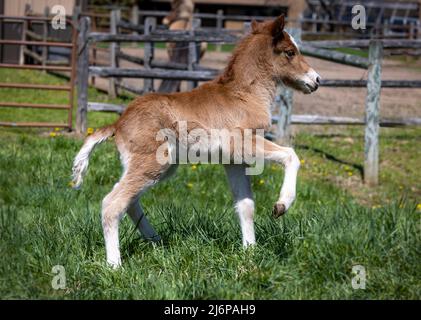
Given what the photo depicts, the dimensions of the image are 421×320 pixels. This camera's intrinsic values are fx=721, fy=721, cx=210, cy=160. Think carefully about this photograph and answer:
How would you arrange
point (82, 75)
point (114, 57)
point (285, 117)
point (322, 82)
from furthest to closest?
1. point (114, 57)
2. point (82, 75)
3. point (285, 117)
4. point (322, 82)

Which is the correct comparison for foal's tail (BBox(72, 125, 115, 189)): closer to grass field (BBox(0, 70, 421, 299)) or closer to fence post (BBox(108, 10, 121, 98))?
grass field (BBox(0, 70, 421, 299))

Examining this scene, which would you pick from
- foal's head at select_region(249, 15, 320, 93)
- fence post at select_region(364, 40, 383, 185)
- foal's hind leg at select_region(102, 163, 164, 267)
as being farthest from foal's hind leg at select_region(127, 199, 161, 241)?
fence post at select_region(364, 40, 383, 185)

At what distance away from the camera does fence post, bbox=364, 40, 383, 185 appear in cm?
971

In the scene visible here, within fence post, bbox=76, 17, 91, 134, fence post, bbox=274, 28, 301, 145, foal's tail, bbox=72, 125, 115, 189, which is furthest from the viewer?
fence post, bbox=76, 17, 91, 134

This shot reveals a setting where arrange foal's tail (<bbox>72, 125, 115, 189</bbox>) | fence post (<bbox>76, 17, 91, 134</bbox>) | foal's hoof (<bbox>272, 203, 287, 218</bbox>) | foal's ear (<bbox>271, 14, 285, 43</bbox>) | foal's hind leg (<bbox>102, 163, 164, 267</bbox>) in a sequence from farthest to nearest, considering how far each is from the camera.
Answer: fence post (<bbox>76, 17, 91, 134</bbox>)
foal's ear (<bbox>271, 14, 285, 43</bbox>)
foal's tail (<bbox>72, 125, 115, 189</bbox>)
foal's hind leg (<bbox>102, 163, 164, 267</bbox>)
foal's hoof (<bbox>272, 203, 287, 218</bbox>)

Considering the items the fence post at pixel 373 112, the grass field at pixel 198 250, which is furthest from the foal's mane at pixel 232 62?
the fence post at pixel 373 112

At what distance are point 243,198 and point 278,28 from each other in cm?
136

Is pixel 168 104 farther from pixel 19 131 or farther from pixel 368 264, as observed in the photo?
pixel 19 131

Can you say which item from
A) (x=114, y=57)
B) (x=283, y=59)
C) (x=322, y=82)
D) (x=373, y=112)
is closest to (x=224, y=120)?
(x=283, y=59)

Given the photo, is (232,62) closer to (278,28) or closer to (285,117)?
(278,28)

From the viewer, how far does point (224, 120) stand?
17.6 feet

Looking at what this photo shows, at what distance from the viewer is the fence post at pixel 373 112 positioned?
971 centimetres

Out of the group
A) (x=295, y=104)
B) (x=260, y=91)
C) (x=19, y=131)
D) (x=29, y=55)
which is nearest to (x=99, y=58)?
(x=29, y=55)
